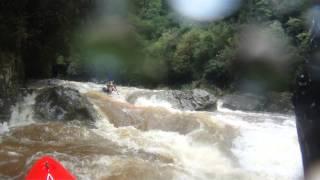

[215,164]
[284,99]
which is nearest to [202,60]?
[284,99]

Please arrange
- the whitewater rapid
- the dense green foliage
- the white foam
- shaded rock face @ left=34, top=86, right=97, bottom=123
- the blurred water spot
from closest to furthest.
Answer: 1. the whitewater rapid
2. the dense green foliage
3. the white foam
4. shaded rock face @ left=34, top=86, right=97, bottom=123
5. the blurred water spot

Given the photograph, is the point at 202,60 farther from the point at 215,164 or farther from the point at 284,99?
the point at 215,164

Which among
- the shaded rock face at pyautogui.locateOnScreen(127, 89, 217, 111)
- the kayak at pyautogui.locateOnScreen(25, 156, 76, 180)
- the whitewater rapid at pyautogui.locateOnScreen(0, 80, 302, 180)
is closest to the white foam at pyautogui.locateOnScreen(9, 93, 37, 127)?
the whitewater rapid at pyautogui.locateOnScreen(0, 80, 302, 180)

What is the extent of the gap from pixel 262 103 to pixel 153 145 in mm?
8134

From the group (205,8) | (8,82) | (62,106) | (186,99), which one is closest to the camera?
(8,82)

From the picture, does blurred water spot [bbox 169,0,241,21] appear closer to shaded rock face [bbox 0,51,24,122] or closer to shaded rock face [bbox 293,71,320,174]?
shaded rock face [bbox 0,51,24,122]

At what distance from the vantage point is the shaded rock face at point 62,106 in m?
9.13

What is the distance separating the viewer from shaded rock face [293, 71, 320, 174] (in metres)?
0.90

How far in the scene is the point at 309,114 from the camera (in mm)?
912

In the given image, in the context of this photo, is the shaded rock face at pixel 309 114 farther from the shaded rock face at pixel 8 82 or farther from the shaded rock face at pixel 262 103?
the shaded rock face at pixel 262 103

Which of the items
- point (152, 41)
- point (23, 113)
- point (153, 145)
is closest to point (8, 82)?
point (23, 113)

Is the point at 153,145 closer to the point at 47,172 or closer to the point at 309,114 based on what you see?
the point at 47,172

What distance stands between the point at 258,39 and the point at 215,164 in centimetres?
1115

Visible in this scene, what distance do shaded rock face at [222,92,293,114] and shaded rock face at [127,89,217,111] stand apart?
5.44ft
